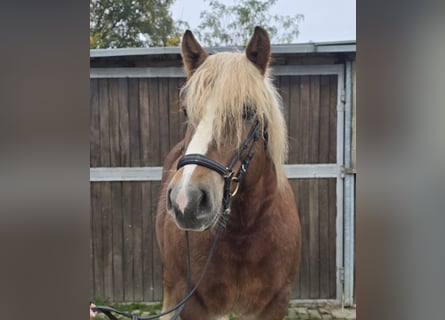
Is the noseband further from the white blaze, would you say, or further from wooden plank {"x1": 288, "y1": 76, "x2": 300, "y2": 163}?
wooden plank {"x1": 288, "y1": 76, "x2": 300, "y2": 163}

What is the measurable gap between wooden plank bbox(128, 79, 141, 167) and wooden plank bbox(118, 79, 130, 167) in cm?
2

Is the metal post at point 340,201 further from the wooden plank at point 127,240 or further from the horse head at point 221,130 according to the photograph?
the wooden plank at point 127,240

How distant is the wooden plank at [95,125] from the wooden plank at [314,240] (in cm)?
141

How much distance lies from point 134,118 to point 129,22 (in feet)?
3.26

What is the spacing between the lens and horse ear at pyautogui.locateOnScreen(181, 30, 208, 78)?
1.05 meters

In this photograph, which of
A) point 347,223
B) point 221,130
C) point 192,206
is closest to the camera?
point 192,206

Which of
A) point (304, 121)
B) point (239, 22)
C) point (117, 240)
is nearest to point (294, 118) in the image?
point (304, 121)

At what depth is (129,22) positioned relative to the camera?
3.66ft

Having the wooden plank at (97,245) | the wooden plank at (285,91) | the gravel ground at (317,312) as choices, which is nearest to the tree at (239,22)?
the wooden plank at (285,91)

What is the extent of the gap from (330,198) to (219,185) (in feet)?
4.60

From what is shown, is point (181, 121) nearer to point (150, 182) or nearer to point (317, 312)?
point (150, 182)

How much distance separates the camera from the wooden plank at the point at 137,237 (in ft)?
6.89

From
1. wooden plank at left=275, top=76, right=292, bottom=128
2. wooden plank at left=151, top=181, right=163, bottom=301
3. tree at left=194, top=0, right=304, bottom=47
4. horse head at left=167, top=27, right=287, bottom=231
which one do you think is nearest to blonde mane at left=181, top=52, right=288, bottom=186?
horse head at left=167, top=27, right=287, bottom=231
